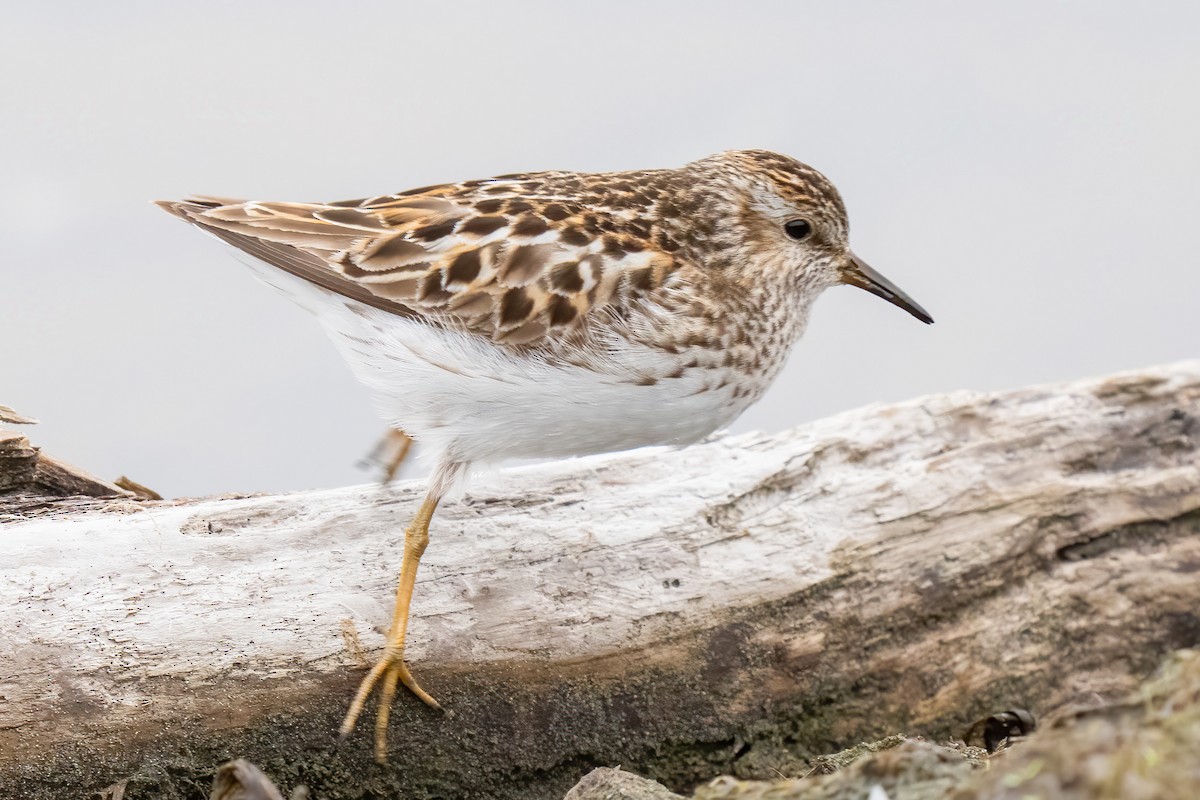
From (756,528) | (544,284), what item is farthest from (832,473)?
(544,284)

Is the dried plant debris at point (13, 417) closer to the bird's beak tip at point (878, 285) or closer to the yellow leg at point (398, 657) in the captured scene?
the yellow leg at point (398, 657)

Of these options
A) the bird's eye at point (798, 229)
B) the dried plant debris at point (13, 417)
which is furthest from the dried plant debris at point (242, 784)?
the bird's eye at point (798, 229)

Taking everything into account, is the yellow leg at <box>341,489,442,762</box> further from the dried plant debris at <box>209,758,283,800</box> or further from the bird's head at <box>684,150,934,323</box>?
the bird's head at <box>684,150,934,323</box>

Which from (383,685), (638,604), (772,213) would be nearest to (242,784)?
(383,685)

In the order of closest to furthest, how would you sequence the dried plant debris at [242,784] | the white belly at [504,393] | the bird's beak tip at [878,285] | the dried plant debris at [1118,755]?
the dried plant debris at [1118,755] → the dried plant debris at [242,784] → the white belly at [504,393] → the bird's beak tip at [878,285]

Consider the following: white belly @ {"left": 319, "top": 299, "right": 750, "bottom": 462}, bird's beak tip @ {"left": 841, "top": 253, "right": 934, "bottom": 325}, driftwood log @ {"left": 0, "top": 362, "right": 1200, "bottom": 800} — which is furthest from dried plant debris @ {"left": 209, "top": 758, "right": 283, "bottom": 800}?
bird's beak tip @ {"left": 841, "top": 253, "right": 934, "bottom": 325}

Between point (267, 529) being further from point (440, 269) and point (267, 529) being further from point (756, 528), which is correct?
point (756, 528)
